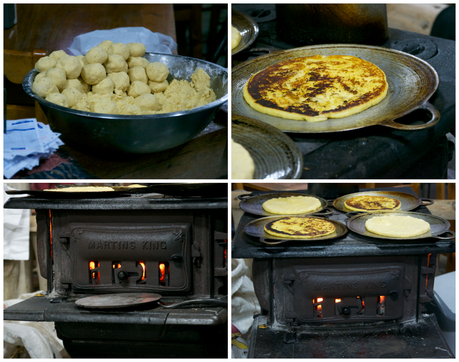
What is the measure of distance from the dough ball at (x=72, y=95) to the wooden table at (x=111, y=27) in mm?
198

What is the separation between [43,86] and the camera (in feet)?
4.99

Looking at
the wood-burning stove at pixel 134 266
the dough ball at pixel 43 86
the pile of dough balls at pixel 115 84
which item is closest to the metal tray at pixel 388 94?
the pile of dough balls at pixel 115 84

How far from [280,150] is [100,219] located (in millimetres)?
836

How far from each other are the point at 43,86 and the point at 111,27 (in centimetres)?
130

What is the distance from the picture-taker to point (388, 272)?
1.68 meters

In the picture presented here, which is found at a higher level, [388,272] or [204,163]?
[204,163]

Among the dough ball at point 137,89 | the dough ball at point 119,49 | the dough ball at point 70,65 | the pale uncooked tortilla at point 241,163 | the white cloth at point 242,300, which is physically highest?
the dough ball at point 119,49

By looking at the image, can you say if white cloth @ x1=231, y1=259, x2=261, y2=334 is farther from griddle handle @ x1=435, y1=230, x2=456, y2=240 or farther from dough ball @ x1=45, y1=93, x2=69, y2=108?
dough ball @ x1=45, y1=93, x2=69, y2=108

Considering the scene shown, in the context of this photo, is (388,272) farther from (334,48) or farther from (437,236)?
(334,48)

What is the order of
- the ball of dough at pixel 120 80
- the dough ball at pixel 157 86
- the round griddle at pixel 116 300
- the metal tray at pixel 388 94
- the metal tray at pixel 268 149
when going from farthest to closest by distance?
1. the dough ball at pixel 157 86
2. the ball of dough at pixel 120 80
3. the round griddle at pixel 116 300
4. the metal tray at pixel 388 94
5. the metal tray at pixel 268 149

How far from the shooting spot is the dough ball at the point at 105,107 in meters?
1.53

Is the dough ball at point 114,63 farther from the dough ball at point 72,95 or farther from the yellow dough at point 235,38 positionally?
the yellow dough at point 235,38

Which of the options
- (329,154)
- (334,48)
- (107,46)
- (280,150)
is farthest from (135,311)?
(334,48)

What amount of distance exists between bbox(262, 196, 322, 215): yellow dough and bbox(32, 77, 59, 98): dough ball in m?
1.09
